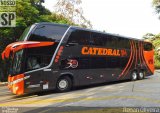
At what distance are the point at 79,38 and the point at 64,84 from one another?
2798 mm

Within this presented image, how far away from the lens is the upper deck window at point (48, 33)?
48.6 feet

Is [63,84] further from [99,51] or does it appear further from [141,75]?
[141,75]

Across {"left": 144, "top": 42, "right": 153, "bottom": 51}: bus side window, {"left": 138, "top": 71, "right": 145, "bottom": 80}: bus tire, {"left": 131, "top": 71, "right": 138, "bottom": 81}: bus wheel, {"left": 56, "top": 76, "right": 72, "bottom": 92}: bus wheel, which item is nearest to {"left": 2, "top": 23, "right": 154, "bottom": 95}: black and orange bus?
{"left": 56, "top": 76, "right": 72, "bottom": 92}: bus wheel

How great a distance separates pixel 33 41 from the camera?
14.6m

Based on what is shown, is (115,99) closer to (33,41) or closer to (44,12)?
(33,41)

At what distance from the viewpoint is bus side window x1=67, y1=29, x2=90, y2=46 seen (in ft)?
53.7

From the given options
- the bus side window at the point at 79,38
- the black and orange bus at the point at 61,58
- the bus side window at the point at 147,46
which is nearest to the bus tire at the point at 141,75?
the bus side window at the point at 147,46

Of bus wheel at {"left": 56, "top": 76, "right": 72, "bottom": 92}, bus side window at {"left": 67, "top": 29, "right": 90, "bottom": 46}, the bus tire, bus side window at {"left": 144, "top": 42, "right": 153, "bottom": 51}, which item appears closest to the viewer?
bus wheel at {"left": 56, "top": 76, "right": 72, "bottom": 92}

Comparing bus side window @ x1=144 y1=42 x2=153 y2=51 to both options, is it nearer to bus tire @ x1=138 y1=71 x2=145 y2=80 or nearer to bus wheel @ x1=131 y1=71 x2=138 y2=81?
bus tire @ x1=138 y1=71 x2=145 y2=80

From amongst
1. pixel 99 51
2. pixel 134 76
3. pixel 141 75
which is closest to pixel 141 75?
pixel 141 75

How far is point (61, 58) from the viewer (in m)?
15.8

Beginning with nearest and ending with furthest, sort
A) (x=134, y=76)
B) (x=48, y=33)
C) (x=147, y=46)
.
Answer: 1. (x=48, y=33)
2. (x=134, y=76)
3. (x=147, y=46)

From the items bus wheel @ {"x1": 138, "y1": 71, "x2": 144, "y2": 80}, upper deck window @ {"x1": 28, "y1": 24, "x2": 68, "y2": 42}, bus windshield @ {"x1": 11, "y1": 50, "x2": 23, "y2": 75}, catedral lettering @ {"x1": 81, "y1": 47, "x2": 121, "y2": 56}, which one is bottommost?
bus wheel @ {"x1": 138, "y1": 71, "x2": 144, "y2": 80}

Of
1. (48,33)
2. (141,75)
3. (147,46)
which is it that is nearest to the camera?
(48,33)
